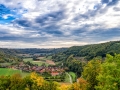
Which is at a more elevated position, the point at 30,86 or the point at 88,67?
the point at 88,67

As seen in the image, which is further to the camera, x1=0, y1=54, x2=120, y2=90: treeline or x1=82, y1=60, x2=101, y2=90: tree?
x1=82, y1=60, x2=101, y2=90: tree

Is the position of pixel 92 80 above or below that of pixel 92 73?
below

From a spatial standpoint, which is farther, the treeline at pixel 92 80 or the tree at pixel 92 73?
the tree at pixel 92 73

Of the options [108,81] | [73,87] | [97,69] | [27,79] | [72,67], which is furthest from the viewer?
[72,67]

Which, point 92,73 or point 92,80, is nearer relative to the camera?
point 92,73

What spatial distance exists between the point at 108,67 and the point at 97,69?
16977 mm

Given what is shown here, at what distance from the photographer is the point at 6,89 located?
47.1 metres

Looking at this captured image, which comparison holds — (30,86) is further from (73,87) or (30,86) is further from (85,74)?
(85,74)

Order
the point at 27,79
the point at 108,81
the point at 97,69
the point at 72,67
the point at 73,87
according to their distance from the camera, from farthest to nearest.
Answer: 1. the point at 72,67
2. the point at 27,79
3. the point at 73,87
4. the point at 97,69
5. the point at 108,81

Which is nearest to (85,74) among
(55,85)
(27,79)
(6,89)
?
(55,85)

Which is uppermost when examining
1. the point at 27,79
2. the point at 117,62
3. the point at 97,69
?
the point at 117,62

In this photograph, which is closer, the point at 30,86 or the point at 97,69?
the point at 97,69

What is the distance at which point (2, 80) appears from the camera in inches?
1886

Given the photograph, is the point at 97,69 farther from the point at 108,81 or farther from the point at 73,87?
the point at 108,81
